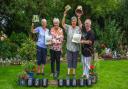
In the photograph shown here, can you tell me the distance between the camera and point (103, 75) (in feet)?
52.4

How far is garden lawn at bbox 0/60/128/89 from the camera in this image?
46.5ft

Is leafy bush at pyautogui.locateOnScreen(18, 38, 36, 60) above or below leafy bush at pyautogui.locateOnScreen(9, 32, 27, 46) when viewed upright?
below

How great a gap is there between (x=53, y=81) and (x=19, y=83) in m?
1.00

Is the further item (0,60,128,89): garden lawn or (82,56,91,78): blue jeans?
(82,56,91,78): blue jeans

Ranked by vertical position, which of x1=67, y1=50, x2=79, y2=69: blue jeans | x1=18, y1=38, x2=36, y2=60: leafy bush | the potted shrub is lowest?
the potted shrub

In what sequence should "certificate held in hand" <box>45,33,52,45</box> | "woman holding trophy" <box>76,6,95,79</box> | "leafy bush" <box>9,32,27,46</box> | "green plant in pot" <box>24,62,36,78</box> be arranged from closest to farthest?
"green plant in pot" <box>24,62,36,78</box>, "woman holding trophy" <box>76,6,95,79</box>, "certificate held in hand" <box>45,33,52,45</box>, "leafy bush" <box>9,32,27,46</box>

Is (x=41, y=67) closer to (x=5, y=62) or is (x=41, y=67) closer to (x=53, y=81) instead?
(x=53, y=81)

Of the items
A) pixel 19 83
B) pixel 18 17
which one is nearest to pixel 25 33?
pixel 18 17

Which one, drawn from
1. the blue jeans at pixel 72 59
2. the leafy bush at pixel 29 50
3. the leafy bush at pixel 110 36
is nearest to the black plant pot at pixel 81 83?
the blue jeans at pixel 72 59

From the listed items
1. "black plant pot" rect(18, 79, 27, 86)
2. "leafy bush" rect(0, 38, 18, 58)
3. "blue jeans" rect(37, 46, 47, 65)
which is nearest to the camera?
"black plant pot" rect(18, 79, 27, 86)

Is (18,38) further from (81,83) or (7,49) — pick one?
(81,83)

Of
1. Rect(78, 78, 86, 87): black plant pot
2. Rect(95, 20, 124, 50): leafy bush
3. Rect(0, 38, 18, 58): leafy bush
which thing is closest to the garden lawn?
Rect(78, 78, 86, 87): black plant pot

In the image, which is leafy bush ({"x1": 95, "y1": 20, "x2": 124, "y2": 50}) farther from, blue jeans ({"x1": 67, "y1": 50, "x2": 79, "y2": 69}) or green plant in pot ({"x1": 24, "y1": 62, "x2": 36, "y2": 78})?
green plant in pot ({"x1": 24, "y1": 62, "x2": 36, "y2": 78})

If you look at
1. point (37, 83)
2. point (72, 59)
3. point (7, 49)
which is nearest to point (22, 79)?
point (37, 83)
